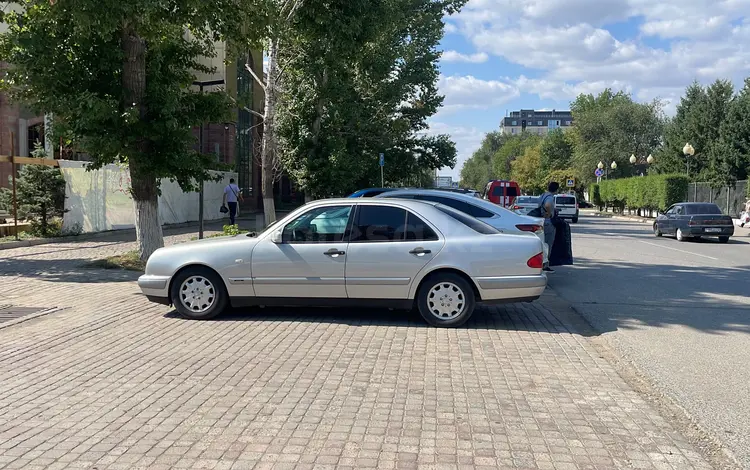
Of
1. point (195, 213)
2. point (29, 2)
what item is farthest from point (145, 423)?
point (195, 213)

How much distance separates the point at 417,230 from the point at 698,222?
17581 millimetres

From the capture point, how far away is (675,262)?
49.9ft

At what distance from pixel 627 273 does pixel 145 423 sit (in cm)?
1102

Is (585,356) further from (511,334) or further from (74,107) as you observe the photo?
(74,107)

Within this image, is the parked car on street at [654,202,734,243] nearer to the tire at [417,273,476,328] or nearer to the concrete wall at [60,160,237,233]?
the concrete wall at [60,160,237,233]

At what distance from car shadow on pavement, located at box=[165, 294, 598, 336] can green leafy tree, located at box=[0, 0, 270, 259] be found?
4.35 meters

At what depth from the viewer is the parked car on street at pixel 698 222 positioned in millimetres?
21641

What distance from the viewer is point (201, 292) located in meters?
8.00

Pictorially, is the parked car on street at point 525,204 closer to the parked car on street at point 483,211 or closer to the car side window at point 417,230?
the parked car on street at point 483,211

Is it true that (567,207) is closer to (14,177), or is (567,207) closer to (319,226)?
(14,177)

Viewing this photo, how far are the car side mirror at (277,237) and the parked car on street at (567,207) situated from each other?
29.7 metres

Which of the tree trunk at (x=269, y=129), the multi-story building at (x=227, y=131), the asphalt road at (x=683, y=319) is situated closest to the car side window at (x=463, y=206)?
the asphalt road at (x=683, y=319)

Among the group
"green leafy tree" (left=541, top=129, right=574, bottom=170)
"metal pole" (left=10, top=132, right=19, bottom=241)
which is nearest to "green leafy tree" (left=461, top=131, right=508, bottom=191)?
"green leafy tree" (left=541, top=129, right=574, bottom=170)

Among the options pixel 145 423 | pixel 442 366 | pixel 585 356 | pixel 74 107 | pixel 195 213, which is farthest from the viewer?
pixel 195 213
